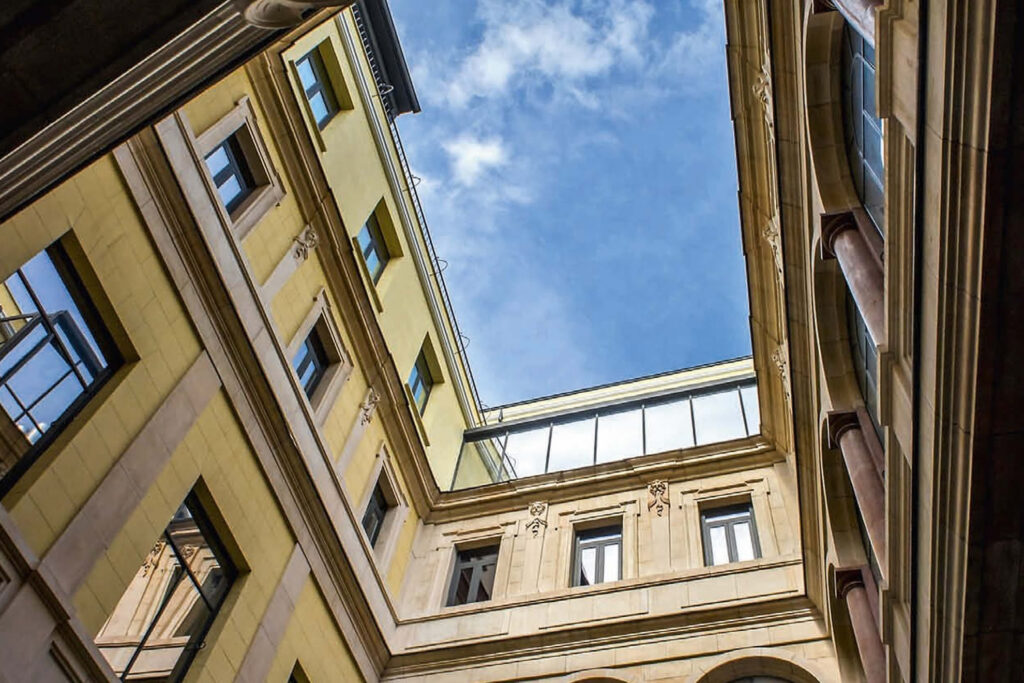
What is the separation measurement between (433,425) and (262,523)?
10.4 meters

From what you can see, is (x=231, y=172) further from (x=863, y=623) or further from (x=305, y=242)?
(x=863, y=623)

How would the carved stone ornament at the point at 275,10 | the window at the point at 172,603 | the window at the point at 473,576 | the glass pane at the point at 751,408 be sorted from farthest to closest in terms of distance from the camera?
the glass pane at the point at 751,408
the window at the point at 473,576
the window at the point at 172,603
the carved stone ornament at the point at 275,10

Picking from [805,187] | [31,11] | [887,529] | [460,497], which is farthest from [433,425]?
[31,11]

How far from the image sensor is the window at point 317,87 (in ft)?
67.5

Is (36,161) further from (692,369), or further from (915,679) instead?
(692,369)

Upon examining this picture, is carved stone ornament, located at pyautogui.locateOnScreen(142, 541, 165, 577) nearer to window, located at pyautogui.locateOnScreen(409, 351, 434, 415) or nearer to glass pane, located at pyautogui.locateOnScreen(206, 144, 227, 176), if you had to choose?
glass pane, located at pyautogui.locateOnScreen(206, 144, 227, 176)

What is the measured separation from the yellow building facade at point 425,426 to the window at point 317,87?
137mm

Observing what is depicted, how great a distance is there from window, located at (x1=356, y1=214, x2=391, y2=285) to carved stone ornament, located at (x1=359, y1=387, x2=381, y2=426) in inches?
133

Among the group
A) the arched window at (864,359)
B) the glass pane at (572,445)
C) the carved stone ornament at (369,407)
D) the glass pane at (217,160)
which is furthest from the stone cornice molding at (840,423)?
the glass pane at (572,445)

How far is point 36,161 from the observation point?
6.76 m

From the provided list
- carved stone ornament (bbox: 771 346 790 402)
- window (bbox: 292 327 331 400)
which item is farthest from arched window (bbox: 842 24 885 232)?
window (bbox: 292 327 331 400)

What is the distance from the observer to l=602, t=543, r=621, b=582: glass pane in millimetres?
18739

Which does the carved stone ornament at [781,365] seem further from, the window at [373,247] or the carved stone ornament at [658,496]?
the window at [373,247]

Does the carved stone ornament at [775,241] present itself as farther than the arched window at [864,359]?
Yes
